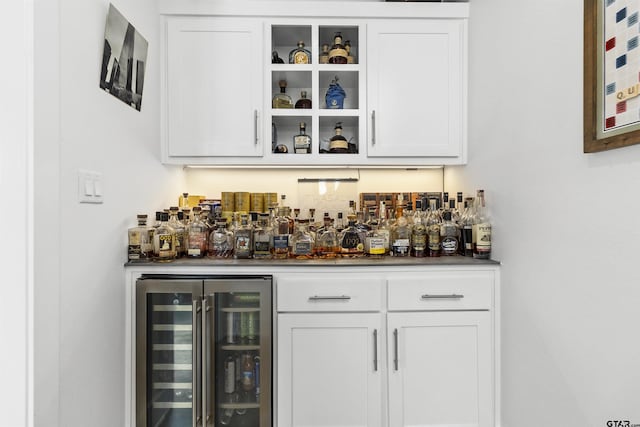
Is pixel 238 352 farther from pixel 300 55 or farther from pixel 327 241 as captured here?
pixel 300 55

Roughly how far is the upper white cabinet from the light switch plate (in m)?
0.61

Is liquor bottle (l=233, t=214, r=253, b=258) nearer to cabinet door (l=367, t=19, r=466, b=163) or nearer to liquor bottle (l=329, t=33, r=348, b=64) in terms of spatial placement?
cabinet door (l=367, t=19, r=466, b=163)

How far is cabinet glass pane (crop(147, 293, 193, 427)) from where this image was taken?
1633mm

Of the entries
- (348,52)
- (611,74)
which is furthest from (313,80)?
(611,74)

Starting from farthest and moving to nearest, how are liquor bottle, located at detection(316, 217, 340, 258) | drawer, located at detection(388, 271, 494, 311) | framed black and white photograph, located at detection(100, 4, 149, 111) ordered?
liquor bottle, located at detection(316, 217, 340, 258)
drawer, located at detection(388, 271, 494, 311)
framed black and white photograph, located at detection(100, 4, 149, 111)

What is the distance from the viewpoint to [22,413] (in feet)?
3.48

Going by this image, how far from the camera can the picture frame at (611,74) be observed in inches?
38.2

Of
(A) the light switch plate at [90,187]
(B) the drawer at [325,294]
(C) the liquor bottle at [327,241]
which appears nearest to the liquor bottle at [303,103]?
(C) the liquor bottle at [327,241]

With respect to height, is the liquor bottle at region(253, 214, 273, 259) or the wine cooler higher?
the liquor bottle at region(253, 214, 273, 259)

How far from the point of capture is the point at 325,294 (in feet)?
5.48

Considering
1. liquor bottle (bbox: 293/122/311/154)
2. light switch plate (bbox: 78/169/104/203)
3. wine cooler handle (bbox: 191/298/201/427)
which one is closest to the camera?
light switch plate (bbox: 78/169/104/203)

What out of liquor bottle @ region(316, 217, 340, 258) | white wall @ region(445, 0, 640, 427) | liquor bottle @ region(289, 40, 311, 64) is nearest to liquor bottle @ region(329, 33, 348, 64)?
liquor bottle @ region(289, 40, 311, 64)

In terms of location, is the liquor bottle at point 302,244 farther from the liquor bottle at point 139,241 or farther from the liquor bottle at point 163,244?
the liquor bottle at point 139,241

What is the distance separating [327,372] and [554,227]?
1092 millimetres
